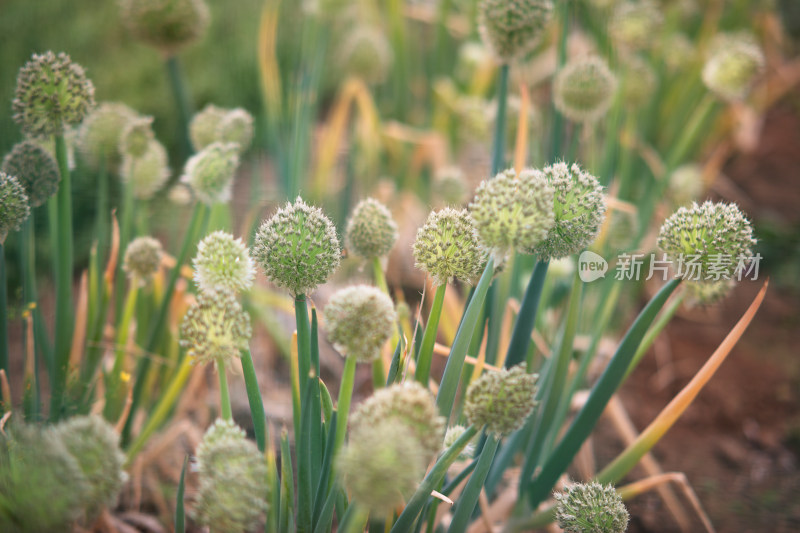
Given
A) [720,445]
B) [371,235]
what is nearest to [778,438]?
[720,445]

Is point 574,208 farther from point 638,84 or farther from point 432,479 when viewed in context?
point 638,84

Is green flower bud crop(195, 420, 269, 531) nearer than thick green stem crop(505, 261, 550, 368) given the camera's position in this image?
Yes

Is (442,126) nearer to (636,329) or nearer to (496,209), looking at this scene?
(636,329)

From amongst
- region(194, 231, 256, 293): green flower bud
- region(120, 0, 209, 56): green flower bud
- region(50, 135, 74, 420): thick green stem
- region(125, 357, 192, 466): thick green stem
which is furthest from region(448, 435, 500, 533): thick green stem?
region(120, 0, 209, 56): green flower bud

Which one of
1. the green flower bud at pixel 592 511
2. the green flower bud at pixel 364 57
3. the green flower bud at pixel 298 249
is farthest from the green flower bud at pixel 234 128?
the green flower bud at pixel 364 57

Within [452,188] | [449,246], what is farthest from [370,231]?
[452,188]

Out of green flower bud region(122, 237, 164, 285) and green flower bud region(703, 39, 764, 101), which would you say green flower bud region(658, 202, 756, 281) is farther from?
green flower bud region(703, 39, 764, 101)
